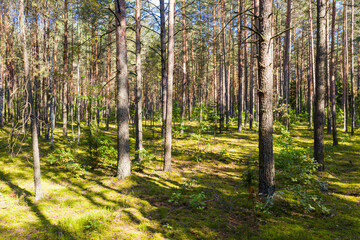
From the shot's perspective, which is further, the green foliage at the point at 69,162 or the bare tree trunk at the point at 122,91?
the green foliage at the point at 69,162

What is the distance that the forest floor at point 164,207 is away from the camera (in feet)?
14.9

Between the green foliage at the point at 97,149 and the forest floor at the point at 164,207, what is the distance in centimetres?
44

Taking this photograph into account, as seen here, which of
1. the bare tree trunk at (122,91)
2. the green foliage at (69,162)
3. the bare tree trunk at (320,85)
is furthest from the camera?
the bare tree trunk at (320,85)

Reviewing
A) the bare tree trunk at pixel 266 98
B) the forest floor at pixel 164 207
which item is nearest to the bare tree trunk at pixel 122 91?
the forest floor at pixel 164 207

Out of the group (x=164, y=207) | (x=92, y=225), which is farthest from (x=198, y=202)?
(x=92, y=225)

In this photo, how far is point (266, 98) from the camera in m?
5.78

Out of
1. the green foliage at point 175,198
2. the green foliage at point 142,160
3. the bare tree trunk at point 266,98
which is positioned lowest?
the green foliage at point 175,198

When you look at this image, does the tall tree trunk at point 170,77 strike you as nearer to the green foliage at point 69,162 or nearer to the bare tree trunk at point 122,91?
the bare tree trunk at point 122,91

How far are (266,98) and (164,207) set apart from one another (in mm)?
4374

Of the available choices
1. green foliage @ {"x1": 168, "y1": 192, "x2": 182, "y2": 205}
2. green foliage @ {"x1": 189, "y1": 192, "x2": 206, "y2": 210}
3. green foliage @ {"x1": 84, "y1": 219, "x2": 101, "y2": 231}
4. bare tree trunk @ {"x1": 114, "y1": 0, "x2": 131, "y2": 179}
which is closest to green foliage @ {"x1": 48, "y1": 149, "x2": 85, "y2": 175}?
bare tree trunk @ {"x1": 114, "y1": 0, "x2": 131, "y2": 179}

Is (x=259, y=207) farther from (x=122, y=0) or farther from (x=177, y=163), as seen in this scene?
(x=122, y=0)

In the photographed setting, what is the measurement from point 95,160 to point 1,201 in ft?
12.1

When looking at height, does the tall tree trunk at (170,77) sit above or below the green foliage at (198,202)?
above

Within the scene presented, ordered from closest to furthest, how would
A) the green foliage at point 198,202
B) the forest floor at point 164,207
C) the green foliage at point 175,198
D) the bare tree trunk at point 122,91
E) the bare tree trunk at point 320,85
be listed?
the forest floor at point 164,207
the green foliage at point 198,202
the green foliage at point 175,198
the bare tree trunk at point 122,91
the bare tree trunk at point 320,85
